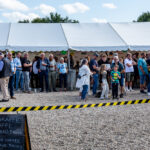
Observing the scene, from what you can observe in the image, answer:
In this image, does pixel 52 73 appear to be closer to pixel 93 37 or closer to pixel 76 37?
pixel 76 37

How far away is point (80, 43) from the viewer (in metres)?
13.5

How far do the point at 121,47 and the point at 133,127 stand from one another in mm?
7555

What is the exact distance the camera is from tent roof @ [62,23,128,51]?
43.7 feet

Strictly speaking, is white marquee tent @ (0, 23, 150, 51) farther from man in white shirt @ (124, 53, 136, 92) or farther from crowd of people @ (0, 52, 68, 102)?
man in white shirt @ (124, 53, 136, 92)

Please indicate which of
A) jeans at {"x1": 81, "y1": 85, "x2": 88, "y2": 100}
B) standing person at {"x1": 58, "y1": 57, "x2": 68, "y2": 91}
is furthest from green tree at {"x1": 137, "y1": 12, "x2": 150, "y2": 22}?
jeans at {"x1": 81, "y1": 85, "x2": 88, "y2": 100}

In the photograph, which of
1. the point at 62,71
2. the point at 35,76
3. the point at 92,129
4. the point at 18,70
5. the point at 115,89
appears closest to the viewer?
the point at 92,129

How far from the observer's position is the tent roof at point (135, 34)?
1353cm

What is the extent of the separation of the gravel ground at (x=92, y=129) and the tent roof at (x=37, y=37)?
17.9 feet

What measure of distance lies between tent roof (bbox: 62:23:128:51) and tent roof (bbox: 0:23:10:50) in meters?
2.85

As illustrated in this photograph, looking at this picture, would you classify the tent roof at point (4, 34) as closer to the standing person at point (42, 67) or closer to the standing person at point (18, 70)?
the standing person at point (18, 70)

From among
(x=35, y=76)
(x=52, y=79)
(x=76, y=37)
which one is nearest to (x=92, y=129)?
(x=52, y=79)

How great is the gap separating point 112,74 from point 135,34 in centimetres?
542

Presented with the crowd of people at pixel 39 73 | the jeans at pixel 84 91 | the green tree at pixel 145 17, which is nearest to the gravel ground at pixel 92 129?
the jeans at pixel 84 91

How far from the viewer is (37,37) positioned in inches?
547
